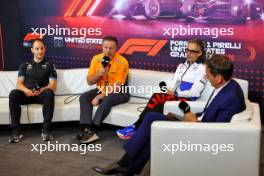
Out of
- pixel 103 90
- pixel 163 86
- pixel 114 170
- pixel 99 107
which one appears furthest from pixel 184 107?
pixel 103 90

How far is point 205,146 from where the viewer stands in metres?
2.96

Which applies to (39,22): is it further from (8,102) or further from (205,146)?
(205,146)

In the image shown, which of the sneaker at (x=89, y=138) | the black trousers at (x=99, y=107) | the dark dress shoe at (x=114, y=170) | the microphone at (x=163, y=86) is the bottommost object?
the sneaker at (x=89, y=138)

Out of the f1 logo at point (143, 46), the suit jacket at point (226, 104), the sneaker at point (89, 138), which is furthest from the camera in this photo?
the f1 logo at point (143, 46)

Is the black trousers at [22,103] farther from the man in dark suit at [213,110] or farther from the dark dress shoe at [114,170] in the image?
the man in dark suit at [213,110]

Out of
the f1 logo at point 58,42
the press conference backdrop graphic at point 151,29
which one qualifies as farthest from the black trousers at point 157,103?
the f1 logo at point 58,42

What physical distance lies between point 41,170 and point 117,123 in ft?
3.54

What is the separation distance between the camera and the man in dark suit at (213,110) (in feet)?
10.0

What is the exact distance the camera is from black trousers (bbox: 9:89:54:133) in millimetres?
Answer: 4406

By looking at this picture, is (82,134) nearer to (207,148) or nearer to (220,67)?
(207,148)

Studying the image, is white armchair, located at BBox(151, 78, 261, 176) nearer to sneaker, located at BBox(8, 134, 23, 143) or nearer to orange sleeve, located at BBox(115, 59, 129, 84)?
orange sleeve, located at BBox(115, 59, 129, 84)

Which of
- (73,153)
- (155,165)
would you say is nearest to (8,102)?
(73,153)

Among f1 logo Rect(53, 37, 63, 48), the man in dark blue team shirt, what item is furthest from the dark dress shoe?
f1 logo Rect(53, 37, 63, 48)

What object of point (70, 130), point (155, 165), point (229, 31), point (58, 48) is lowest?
point (70, 130)
